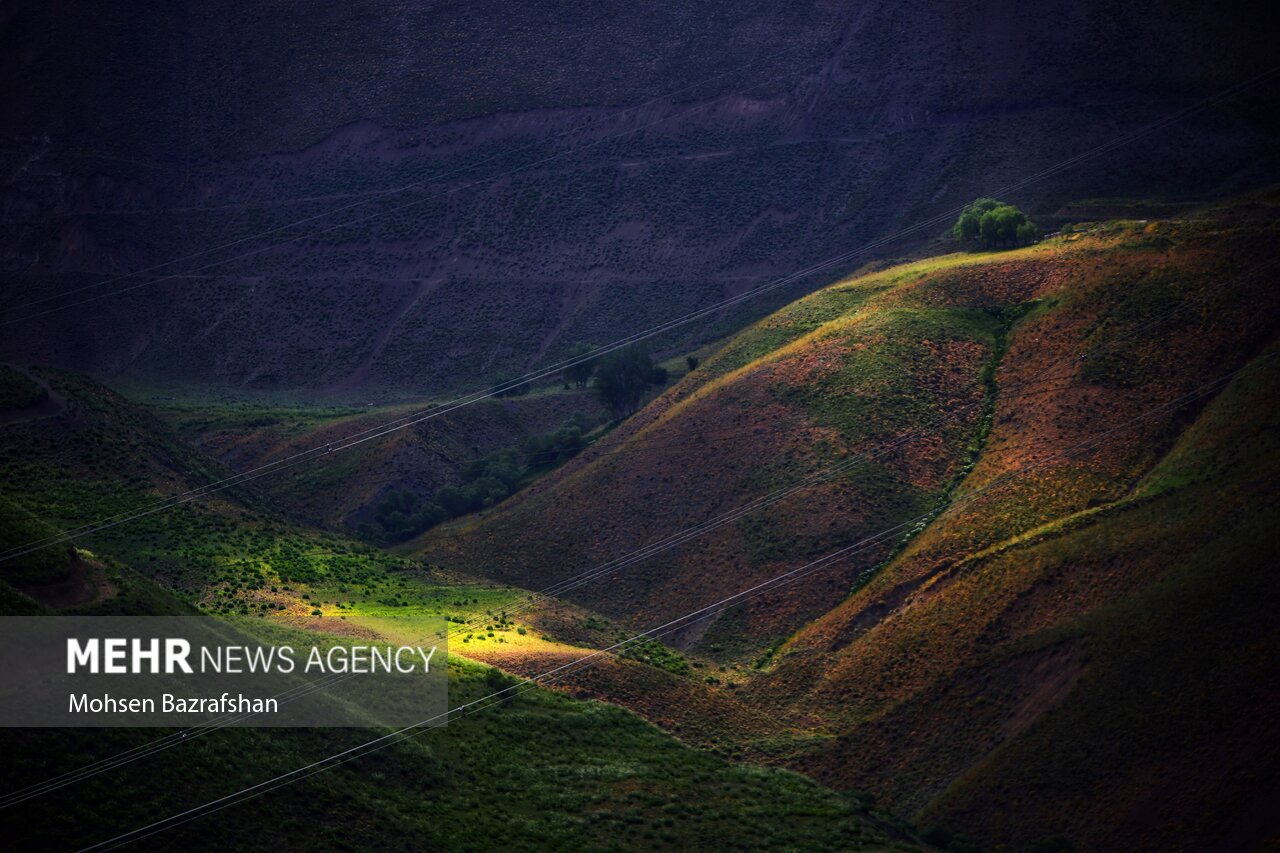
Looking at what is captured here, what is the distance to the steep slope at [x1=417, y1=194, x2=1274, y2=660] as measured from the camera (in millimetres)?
66625

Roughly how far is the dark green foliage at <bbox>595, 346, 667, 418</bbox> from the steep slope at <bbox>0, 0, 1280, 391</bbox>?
48.7 ft

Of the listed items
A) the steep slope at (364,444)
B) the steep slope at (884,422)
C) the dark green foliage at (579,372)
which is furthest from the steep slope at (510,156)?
the steep slope at (884,422)

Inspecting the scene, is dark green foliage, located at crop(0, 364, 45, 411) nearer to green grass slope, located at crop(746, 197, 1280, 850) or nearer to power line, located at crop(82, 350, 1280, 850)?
power line, located at crop(82, 350, 1280, 850)

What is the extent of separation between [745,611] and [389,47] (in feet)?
357

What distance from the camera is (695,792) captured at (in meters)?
49.4

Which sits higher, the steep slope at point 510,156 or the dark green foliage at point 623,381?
the steep slope at point 510,156

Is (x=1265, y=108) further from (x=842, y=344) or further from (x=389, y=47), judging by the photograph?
(x=389, y=47)

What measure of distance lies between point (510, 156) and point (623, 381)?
157 ft

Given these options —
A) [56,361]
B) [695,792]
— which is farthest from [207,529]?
[56,361]

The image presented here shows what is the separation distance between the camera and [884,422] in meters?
74.3

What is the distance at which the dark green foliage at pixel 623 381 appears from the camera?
3974 inches

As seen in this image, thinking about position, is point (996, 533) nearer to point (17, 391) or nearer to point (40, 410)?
point (40, 410)

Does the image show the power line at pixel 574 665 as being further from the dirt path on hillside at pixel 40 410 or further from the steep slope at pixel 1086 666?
the dirt path on hillside at pixel 40 410

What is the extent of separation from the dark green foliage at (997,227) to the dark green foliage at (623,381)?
83.6 feet
